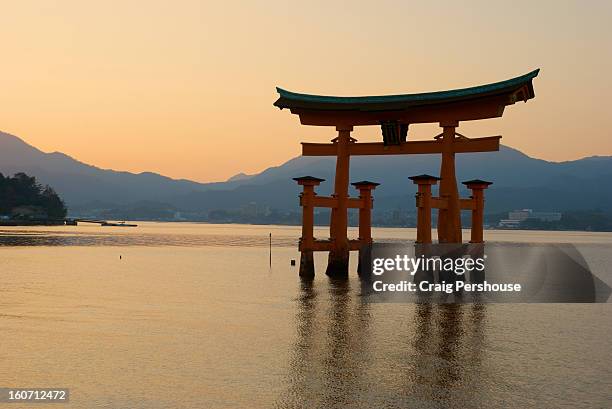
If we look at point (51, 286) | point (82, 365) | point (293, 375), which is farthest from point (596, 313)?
point (51, 286)

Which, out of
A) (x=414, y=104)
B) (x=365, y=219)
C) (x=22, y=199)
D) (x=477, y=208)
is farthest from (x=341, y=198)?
(x=22, y=199)

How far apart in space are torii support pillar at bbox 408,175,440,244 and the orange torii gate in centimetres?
77

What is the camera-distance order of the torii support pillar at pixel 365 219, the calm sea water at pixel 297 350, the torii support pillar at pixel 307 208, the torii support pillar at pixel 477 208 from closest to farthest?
the calm sea water at pixel 297 350
the torii support pillar at pixel 307 208
the torii support pillar at pixel 477 208
the torii support pillar at pixel 365 219

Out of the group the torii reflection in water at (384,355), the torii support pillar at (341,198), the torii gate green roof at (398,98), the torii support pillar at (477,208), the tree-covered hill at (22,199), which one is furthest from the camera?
the tree-covered hill at (22,199)

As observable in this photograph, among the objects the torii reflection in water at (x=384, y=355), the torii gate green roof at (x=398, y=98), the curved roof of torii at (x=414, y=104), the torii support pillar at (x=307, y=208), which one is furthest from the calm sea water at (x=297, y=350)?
the torii gate green roof at (x=398, y=98)

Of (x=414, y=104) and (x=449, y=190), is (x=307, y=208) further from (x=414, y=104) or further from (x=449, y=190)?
(x=414, y=104)

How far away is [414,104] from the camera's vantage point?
36.2 meters

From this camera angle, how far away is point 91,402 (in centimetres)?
1387

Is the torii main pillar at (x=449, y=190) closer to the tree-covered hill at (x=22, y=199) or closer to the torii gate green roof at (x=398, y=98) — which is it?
the torii gate green roof at (x=398, y=98)

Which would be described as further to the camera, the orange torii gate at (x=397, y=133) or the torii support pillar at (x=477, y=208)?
the torii support pillar at (x=477, y=208)

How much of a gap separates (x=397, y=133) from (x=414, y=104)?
7.09 ft

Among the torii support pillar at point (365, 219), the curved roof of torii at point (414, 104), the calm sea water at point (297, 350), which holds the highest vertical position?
the curved roof of torii at point (414, 104)

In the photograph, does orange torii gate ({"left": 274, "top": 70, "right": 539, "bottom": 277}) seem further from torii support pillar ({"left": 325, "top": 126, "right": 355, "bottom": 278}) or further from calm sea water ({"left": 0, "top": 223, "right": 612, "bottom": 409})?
calm sea water ({"left": 0, "top": 223, "right": 612, "bottom": 409})

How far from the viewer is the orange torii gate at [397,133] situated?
34188 mm
